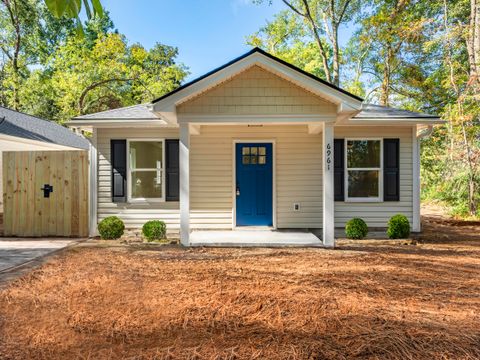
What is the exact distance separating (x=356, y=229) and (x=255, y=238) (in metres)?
2.38

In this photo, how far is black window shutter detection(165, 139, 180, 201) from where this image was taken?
25.6ft

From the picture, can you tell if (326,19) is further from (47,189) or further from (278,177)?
(47,189)

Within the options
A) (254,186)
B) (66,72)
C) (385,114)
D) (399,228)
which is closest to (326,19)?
(385,114)

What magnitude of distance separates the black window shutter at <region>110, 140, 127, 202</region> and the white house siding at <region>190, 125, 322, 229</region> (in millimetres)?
1663

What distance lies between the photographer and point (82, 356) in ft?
7.86

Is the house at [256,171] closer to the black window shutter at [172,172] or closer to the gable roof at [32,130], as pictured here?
the black window shutter at [172,172]

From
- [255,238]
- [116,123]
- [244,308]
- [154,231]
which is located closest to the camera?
[244,308]

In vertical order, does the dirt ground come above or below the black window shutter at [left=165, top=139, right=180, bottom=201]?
below

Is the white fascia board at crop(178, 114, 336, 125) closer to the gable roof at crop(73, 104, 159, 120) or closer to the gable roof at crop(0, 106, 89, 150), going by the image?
the gable roof at crop(73, 104, 159, 120)

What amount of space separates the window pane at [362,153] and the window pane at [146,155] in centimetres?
486

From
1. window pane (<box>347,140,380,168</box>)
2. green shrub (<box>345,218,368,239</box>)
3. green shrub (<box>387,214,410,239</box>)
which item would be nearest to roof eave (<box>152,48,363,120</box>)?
window pane (<box>347,140,380,168</box>)

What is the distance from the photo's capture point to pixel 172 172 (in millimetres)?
7801

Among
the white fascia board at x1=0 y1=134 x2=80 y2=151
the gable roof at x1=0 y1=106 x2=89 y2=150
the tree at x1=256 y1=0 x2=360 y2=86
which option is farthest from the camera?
the tree at x1=256 y1=0 x2=360 y2=86

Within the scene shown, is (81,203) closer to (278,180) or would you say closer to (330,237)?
Answer: (278,180)
